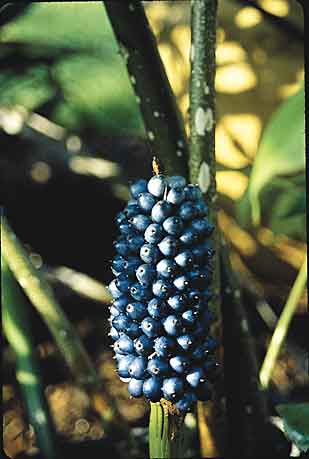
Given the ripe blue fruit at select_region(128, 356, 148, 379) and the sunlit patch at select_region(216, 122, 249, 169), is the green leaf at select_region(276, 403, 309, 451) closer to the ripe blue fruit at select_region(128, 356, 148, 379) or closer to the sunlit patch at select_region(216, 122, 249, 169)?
the ripe blue fruit at select_region(128, 356, 148, 379)

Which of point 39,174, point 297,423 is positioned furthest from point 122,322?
point 39,174

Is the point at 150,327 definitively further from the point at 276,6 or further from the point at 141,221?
the point at 276,6

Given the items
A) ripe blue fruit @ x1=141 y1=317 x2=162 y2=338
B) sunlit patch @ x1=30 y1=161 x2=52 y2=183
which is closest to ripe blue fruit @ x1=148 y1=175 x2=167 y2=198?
ripe blue fruit @ x1=141 y1=317 x2=162 y2=338

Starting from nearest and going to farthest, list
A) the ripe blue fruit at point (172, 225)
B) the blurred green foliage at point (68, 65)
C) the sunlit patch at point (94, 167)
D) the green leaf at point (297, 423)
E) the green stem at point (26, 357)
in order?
1. the ripe blue fruit at point (172, 225)
2. the green leaf at point (297, 423)
3. the green stem at point (26, 357)
4. the blurred green foliage at point (68, 65)
5. the sunlit patch at point (94, 167)

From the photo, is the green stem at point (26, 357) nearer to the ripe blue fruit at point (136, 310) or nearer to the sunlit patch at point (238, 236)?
the ripe blue fruit at point (136, 310)

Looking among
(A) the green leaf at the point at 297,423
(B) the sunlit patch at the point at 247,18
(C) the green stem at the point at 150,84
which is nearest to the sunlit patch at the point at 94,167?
(B) the sunlit patch at the point at 247,18

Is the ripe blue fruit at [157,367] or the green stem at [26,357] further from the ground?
the green stem at [26,357]
